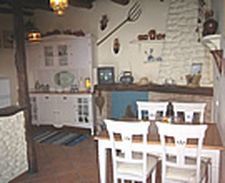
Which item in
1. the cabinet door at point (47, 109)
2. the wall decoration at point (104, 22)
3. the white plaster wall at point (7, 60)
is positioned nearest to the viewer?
the wall decoration at point (104, 22)

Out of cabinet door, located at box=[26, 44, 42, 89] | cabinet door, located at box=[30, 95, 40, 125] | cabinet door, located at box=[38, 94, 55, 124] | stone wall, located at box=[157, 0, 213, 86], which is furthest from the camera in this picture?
cabinet door, located at box=[26, 44, 42, 89]

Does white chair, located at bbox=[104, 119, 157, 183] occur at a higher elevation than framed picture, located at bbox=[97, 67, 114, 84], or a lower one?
lower

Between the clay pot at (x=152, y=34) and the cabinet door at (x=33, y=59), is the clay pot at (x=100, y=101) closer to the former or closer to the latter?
the clay pot at (x=152, y=34)

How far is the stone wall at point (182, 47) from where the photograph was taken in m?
4.71

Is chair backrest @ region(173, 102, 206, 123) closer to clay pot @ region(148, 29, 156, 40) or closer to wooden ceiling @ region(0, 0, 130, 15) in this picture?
clay pot @ region(148, 29, 156, 40)

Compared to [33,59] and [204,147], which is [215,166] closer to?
[204,147]

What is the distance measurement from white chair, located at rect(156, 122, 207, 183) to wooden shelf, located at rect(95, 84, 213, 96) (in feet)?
6.42

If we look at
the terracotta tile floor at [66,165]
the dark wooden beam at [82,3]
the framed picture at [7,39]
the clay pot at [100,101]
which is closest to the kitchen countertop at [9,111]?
the terracotta tile floor at [66,165]

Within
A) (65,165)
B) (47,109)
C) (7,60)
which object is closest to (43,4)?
(7,60)

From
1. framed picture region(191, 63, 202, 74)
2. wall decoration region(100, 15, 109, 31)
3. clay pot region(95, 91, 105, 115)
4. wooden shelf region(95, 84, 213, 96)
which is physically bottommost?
clay pot region(95, 91, 105, 115)

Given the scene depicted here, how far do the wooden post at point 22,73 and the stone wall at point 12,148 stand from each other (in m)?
0.07

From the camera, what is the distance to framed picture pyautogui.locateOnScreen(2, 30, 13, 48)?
6601 millimetres

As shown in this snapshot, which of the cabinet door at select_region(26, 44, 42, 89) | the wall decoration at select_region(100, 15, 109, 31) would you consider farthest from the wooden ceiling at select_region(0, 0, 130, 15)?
the cabinet door at select_region(26, 44, 42, 89)

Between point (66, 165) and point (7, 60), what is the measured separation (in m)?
3.66
